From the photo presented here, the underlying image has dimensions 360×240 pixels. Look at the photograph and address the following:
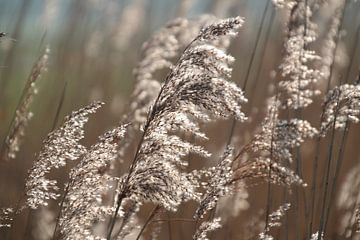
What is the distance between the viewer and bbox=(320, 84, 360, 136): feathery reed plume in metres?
2.22

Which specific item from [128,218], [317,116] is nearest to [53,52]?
[317,116]

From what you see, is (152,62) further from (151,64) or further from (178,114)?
(178,114)

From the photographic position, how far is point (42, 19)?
4.00m

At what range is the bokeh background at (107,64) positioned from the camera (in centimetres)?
338

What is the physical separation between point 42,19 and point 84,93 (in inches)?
20.1

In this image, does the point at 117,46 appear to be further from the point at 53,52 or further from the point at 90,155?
the point at 90,155

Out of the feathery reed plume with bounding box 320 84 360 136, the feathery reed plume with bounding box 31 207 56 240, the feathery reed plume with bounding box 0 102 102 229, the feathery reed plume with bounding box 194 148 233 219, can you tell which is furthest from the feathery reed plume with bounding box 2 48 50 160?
the feathery reed plume with bounding box 320 84 360 136

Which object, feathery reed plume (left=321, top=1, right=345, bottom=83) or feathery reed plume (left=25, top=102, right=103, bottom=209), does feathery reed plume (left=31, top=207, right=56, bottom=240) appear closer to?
feathery reed plume (left=25, top=102, right=103, bottom=209)

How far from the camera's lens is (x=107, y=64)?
4371 mm

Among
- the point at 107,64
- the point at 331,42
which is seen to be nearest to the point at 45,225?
the point at 331,42

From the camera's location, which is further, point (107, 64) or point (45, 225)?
point (107, 64)

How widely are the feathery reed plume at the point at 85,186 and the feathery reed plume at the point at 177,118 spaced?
140mm

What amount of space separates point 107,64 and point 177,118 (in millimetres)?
2609

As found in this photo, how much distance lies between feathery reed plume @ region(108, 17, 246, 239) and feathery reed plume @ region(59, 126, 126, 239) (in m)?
0.14
